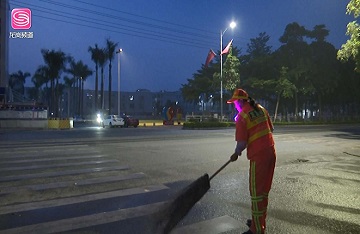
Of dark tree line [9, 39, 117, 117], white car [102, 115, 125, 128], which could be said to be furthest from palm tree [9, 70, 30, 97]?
white car [102, 115, 125, 128]

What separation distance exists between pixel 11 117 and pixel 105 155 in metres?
23.8

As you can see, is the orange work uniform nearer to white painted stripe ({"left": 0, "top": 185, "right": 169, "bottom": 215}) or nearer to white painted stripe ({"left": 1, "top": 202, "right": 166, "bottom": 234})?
white painted stripe ({"left": 1, "top": 202, "right": 166, "bottom": 234})

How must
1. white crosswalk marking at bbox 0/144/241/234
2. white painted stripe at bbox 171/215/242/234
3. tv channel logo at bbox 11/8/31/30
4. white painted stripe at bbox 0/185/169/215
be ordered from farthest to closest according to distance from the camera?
tv channel logo at bbox 11/8/31/30
white painted stripe at bbox 0/185/169/215
white crosswalk marking at bbox 0/144/241/234
white painted stripe at bbox 171/215/242/234

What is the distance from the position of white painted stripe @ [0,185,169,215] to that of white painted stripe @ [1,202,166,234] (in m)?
0.89

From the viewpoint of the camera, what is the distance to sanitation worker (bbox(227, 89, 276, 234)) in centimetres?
396

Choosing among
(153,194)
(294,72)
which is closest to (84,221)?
(153,194)

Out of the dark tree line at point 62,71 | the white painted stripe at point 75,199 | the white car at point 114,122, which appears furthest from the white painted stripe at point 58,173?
the dark tree line at point 62,71

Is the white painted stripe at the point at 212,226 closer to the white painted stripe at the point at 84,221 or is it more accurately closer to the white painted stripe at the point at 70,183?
the white painted stripe at the point at 84,221

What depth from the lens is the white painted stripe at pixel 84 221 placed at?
14.3 feet

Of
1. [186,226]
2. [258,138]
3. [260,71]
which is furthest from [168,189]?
[260,71]

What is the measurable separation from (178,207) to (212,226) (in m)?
0.53

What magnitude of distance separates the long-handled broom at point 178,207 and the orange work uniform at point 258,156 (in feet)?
1.86

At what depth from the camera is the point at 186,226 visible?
4434 millimetres

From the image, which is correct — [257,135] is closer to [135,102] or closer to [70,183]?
[70,183]
